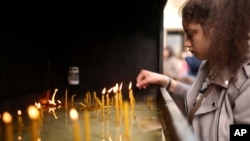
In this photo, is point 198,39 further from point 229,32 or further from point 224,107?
point 224,107

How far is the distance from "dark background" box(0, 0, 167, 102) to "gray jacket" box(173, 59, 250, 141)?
3.47ft

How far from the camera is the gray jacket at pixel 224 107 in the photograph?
3.27ft

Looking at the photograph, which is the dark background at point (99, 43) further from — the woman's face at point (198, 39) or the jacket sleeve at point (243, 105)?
the jacket sleeve at point (243, 105)

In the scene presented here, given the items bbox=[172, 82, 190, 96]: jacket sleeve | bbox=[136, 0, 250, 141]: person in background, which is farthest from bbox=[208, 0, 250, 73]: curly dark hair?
bbox=[172, 82, 190, 96]: jacket sleeve

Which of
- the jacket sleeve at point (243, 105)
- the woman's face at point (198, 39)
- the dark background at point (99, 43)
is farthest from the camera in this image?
the dark background at point (99, 43)

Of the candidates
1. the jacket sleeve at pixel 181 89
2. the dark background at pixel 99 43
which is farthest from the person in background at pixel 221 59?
the dark background at pixel 99 43

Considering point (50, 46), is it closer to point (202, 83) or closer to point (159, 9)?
point (159, 9)

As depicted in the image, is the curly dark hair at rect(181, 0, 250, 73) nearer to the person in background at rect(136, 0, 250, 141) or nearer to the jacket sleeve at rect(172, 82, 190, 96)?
the person in background at rect(136, 0, 250, 141)

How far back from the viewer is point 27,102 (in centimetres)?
174

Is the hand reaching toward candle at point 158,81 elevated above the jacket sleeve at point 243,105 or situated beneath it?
situated beneath

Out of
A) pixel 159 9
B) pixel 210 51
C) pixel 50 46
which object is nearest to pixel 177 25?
pixel 159 9

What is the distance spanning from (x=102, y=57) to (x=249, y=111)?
55.1 inches

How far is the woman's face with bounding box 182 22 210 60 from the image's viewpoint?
1.12 meters

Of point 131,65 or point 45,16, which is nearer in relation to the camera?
point 45,16
